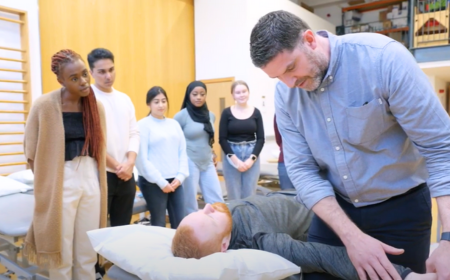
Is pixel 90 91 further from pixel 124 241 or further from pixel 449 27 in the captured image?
pixel 449 27

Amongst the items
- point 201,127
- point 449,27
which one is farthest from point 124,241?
point 449,27

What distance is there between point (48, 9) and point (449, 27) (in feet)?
21.4

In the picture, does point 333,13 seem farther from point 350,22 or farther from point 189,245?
point 189,245

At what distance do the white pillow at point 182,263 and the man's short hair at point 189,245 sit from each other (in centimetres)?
4

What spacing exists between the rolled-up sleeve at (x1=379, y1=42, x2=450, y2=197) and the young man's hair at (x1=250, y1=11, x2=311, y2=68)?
10.3 inches

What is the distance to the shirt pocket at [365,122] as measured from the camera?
999 mm

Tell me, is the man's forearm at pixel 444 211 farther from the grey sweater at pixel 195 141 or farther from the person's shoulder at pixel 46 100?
the grey sweater at pixel 195 141

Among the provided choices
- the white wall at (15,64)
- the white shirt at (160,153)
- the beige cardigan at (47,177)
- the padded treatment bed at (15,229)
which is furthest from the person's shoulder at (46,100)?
the white wall at (15,64)

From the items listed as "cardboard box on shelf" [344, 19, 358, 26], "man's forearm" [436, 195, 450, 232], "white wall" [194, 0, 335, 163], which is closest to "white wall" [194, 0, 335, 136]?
"white wall" [194, 0, 335, 163]

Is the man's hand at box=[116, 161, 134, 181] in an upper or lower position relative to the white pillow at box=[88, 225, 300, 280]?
upper

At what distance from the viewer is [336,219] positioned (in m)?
1.05

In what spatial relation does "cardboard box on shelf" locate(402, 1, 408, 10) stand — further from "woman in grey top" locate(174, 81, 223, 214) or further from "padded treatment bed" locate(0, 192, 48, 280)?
"padded treatment bed" locate(0, 192, 48, 280)

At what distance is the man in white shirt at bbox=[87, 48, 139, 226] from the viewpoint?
222 centimetres

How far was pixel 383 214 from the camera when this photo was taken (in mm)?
1111
